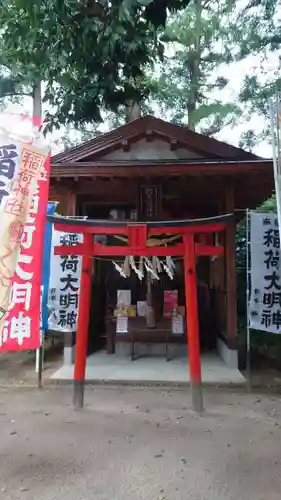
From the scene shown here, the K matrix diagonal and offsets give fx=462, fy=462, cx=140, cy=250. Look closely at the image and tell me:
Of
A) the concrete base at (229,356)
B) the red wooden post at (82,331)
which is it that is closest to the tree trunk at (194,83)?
the concrete base at (229,356)

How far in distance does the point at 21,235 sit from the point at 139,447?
7.81 ft

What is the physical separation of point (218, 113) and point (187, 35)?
9.13 feet

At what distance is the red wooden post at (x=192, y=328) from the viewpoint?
575 centimetres

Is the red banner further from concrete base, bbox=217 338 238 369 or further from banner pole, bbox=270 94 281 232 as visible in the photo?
concrete base, bbox=217 338 238 369

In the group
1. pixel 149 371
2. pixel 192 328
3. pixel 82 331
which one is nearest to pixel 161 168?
pixel 192 328

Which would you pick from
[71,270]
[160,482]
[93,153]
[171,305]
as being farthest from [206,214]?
[160,482]

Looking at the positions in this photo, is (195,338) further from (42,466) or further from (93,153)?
(93,153)

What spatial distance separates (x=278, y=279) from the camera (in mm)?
6707

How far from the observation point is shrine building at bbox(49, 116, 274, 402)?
740cm

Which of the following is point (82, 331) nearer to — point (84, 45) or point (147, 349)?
point (147, 349)

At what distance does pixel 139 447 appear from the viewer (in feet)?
14.9

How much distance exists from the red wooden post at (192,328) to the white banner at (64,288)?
2204 millimetres

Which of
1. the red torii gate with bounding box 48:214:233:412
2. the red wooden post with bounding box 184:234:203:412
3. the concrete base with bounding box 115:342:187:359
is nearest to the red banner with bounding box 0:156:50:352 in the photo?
the red torii gate with bounding box 48:214:233:412

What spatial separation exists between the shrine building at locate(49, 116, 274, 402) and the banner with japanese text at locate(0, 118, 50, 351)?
8.46 ft
